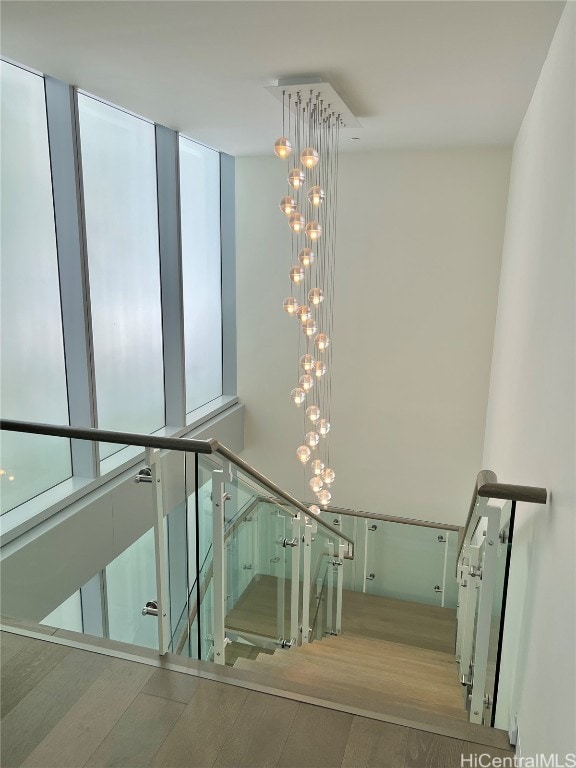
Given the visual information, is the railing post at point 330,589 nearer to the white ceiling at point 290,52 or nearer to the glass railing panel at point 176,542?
the glass railing panel at point 176,542

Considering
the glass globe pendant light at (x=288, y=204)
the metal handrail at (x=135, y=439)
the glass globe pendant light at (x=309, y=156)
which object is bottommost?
the metal handrail at (x=135, y=439)

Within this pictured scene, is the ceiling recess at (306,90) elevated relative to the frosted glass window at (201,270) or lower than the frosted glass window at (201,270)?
elevated

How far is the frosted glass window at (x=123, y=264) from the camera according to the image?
4.87 meters

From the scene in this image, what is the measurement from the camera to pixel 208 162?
22.1 feet

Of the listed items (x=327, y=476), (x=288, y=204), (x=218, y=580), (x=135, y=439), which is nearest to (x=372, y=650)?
(x=327, y=476)

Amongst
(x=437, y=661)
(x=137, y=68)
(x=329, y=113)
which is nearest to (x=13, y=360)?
(x=137, y=68)

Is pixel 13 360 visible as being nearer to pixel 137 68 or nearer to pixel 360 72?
pixel 137 68

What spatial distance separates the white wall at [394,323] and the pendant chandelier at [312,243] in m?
0.12

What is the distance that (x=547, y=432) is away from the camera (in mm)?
2180

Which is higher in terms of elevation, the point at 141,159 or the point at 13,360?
the point at 141,159

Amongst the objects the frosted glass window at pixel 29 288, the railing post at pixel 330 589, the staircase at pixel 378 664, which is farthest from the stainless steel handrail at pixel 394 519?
the frosted glass window at pixel 29 288

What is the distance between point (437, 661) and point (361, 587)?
2.39 metres

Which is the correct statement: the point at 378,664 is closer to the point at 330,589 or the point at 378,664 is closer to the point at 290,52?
the point at 330,589

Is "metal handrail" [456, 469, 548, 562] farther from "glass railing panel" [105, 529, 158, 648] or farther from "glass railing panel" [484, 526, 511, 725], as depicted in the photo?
"glass railing panel" [105, 529, 158, 648]
